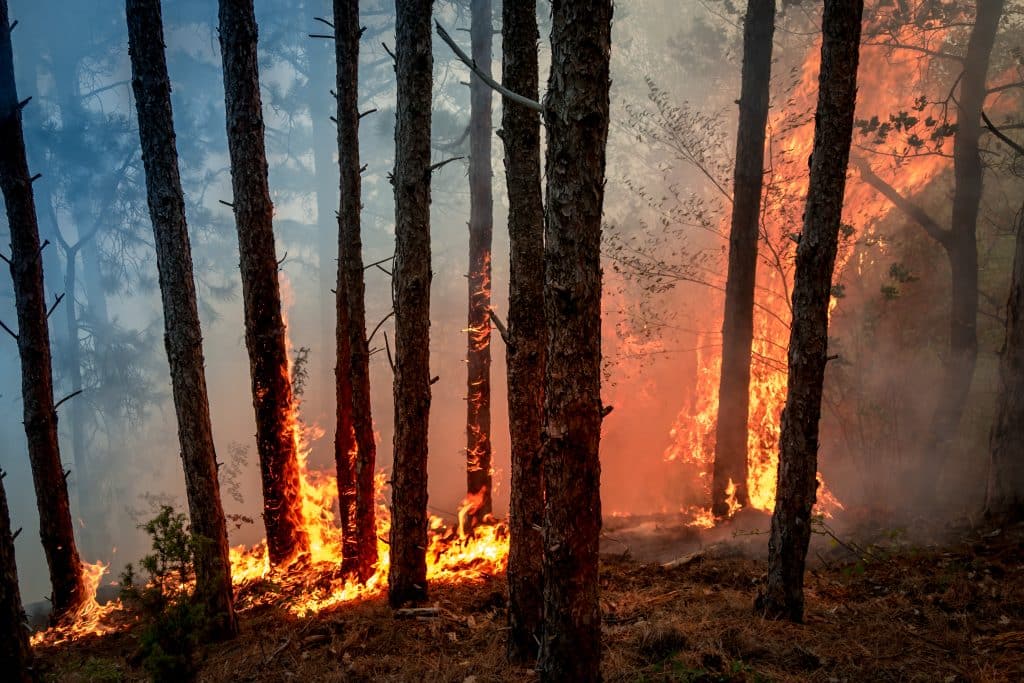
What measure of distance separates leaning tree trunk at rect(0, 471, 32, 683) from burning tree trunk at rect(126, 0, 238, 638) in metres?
2.04

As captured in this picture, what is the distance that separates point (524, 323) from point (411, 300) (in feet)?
6.75

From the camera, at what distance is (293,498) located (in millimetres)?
9258

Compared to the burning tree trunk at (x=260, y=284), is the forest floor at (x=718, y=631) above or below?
below

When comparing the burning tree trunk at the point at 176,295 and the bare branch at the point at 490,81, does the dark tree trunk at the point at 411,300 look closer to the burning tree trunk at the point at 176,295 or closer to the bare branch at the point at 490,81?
the burning tree trunk at the point at 176,295

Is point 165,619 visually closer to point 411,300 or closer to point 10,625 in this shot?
point 10,625

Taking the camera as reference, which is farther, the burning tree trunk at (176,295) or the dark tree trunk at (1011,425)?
the dark tree trunk at (1011,425)

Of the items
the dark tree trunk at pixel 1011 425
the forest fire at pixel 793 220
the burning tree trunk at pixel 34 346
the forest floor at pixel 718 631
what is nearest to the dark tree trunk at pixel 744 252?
the forest fire at pixel 793 220

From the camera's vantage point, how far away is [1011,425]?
736 centimetres

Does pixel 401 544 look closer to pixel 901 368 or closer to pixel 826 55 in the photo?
pixel 826 55

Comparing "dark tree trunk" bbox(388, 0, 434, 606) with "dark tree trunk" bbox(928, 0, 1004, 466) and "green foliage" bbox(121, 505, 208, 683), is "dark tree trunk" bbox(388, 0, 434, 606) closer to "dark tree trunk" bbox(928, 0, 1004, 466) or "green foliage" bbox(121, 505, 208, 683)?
"green foliage" bbox(121, 505, 208, 683)

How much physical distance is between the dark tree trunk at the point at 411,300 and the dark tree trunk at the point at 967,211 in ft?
33.8

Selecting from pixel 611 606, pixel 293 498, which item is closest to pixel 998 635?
pixel 611 606

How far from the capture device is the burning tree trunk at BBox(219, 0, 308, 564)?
7.77 meters

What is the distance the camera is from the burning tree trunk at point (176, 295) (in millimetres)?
6234
